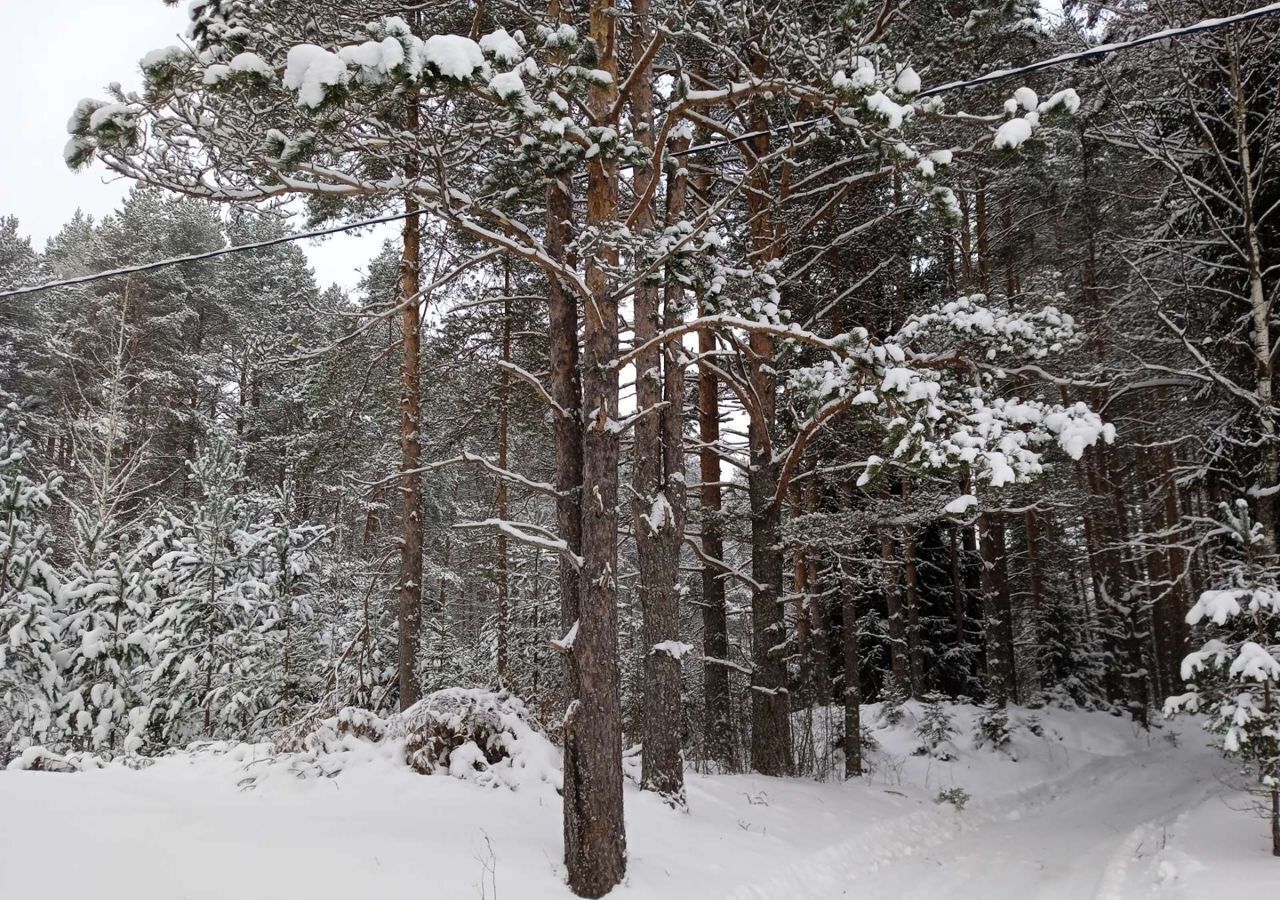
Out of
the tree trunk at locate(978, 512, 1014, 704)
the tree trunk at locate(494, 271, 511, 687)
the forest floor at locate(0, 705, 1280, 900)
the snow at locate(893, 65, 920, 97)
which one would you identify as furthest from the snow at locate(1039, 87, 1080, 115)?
the tree trunk at locate(978, 512, 1014, 704)

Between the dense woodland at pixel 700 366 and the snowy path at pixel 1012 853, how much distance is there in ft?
5.12

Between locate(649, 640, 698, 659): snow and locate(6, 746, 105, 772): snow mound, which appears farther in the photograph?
locate(649, 640, 698, 659): snow

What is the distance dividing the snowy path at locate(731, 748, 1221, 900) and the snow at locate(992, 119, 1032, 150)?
17.7 ft

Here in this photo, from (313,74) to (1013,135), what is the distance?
3934mm

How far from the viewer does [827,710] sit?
12586mm

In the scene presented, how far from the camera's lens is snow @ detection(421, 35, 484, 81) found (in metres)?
3.64

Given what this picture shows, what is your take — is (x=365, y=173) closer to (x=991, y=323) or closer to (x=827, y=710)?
(x=991, y=323)

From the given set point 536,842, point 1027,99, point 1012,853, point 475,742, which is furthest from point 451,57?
point 1012,853

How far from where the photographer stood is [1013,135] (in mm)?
4316

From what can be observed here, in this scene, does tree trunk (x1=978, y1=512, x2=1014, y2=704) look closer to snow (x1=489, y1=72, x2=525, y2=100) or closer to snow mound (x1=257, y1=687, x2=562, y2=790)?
snow mound (x1=257, y1=687, x2=562, y2=790)

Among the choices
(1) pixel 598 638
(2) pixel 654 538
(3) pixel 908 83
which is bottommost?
(1) pixel 598 638

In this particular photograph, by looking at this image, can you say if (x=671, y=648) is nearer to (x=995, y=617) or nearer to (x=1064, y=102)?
(x=1064, y=102)

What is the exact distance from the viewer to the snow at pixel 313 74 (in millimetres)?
3553

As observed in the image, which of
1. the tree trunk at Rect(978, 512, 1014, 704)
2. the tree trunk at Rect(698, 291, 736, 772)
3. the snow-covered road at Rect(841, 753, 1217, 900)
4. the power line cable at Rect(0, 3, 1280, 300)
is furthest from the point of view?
the tree trunk at Rect(978, 512, 1014, 704)
